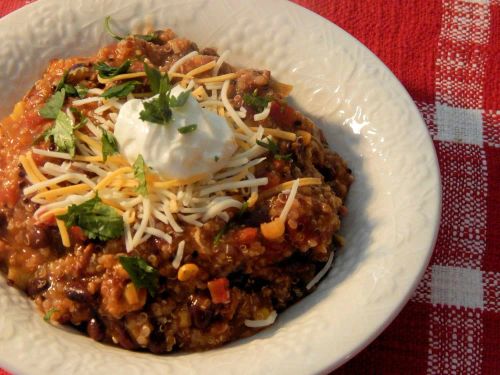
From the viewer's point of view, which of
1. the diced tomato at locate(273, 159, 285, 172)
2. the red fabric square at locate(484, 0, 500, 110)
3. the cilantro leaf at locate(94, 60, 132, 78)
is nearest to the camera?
the diced tomato at locate(273, 159, 285, 172)

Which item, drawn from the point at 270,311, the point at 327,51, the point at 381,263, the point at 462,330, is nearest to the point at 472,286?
the point at 462,330

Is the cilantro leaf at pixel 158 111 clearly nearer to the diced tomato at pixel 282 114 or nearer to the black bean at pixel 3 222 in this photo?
the diced tomato at pixel 282 114

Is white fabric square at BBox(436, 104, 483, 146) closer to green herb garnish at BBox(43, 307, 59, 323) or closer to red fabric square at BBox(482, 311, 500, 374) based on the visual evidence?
red fabric square at BBox(482, 311, 500, 374)

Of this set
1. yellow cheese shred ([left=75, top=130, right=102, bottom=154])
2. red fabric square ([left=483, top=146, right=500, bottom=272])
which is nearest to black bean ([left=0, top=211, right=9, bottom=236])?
yellow cheese shred ([left=75, top=130, right=102, bottom=154])

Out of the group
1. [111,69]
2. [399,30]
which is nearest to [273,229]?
[111,69]

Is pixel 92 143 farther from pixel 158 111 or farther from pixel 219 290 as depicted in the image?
pixel 219 290

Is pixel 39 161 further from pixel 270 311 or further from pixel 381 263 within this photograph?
pixel 381 263
